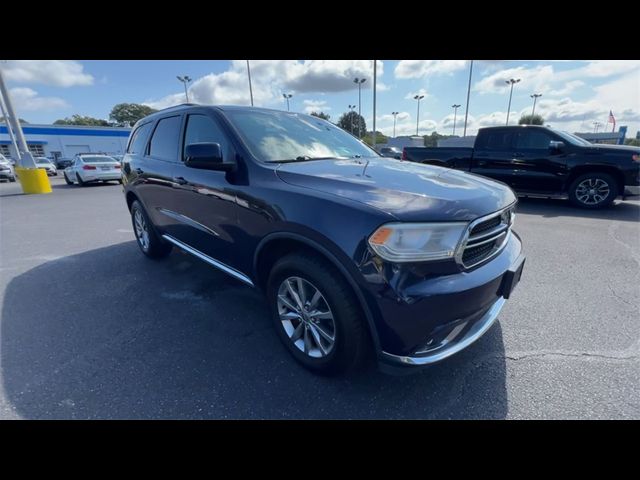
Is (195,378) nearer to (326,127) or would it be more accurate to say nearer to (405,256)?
(405,256)

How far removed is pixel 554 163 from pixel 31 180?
17.9 m

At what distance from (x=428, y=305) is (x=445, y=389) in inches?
32.7

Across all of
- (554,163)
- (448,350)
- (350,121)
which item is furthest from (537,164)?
(350,121)

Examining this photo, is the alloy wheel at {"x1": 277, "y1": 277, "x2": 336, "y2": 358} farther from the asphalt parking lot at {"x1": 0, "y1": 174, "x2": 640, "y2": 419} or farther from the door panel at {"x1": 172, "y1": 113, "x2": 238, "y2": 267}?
the door panel at {"x1": 172, "y1": 113, "x2": 238, "y2": 267}

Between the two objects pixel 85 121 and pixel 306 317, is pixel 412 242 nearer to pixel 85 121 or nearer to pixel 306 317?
pixel 306 317

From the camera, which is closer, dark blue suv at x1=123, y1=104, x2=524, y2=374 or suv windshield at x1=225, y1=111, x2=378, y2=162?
dark blue suv at x1=123, y1=104, x2=524, y2=374

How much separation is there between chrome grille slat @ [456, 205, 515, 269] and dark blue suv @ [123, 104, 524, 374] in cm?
1

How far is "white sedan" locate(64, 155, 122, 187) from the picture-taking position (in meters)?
14.8

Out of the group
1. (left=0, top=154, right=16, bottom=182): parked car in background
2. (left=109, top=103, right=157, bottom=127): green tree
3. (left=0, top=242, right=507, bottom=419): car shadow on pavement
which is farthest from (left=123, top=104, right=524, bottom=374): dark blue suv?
(left=109, top=103, right=157, bottom=127): green tree

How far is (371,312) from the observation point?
1.76 metres

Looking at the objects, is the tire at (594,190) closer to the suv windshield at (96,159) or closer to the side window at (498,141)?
the side window at (498,141)

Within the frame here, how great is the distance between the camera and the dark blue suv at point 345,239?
170 cm

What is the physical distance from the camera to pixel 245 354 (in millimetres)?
2488
